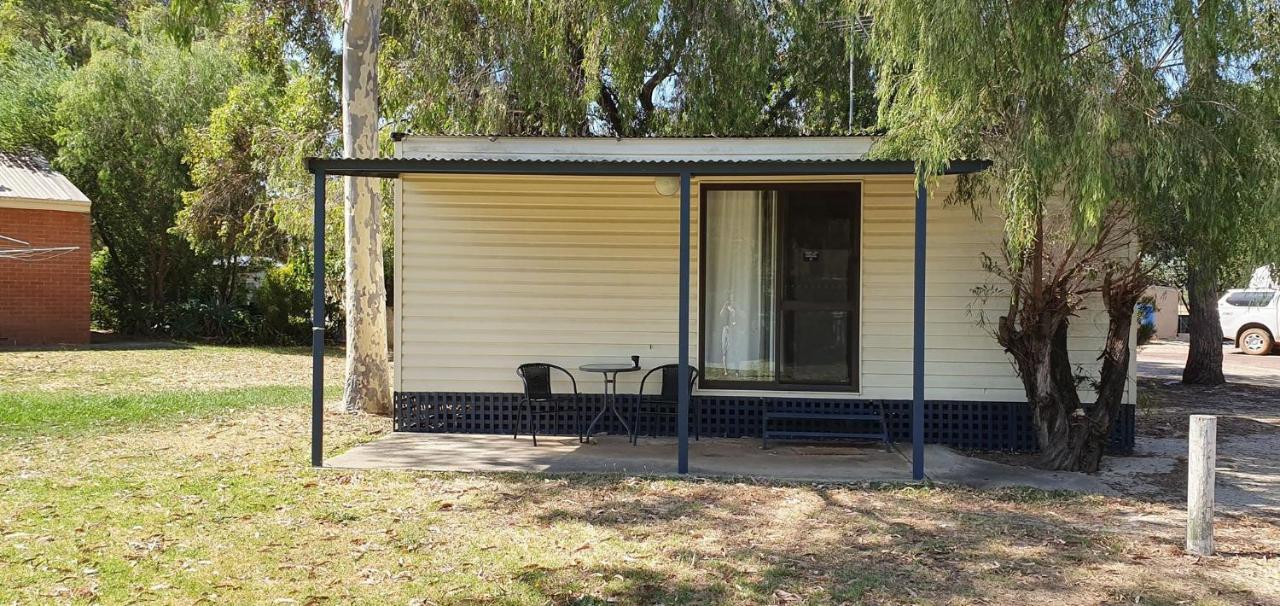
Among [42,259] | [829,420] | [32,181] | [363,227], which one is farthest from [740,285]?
[32,181]

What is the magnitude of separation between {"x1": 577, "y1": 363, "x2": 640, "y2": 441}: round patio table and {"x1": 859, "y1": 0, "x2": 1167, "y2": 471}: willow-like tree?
2.69 metres

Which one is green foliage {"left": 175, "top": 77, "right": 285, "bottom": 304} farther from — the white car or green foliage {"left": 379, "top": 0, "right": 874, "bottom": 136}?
the white car

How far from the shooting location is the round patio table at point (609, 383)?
25.0 feet

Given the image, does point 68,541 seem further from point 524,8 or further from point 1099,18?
point 524,8

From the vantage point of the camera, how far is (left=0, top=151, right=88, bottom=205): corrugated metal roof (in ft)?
50.2

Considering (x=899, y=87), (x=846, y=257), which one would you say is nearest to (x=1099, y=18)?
(x=899, y=87)

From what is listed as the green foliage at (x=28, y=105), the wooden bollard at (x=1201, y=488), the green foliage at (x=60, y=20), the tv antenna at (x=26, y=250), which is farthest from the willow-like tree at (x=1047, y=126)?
the green foliage at (x=60, y=20)

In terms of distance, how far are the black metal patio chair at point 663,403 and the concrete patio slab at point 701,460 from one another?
186 mm

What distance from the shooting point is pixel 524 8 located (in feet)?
38.0

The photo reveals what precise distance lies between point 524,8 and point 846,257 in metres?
5.87

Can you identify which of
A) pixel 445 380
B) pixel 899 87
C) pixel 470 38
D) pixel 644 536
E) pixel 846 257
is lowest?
pixel 644 536

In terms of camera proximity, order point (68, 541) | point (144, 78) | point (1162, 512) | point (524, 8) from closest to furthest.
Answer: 1. point (68, 541)
2. point (1162, 512)
3. point (524, 8)
4. point (144, 78)

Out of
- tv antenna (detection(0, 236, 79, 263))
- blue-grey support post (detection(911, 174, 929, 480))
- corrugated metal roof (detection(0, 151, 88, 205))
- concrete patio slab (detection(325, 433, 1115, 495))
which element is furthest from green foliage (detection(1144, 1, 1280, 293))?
corrugated metal roof (detection(0, 151, 88, 205))

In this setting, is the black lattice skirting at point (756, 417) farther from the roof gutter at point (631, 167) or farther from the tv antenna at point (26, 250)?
the tv antenna at point (26, 250)
